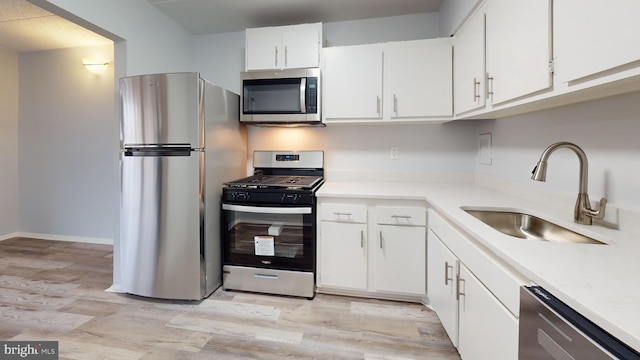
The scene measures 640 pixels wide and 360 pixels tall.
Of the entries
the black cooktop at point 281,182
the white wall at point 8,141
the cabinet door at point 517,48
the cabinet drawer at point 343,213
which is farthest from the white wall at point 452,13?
the white wall at point 8,141

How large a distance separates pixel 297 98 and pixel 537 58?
1.67m

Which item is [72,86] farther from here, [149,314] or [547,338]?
[547,338]

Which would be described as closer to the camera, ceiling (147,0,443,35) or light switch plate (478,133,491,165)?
light switch plate (478,133,491,165)

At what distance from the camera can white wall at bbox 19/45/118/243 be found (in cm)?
354

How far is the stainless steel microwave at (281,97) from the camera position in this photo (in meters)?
2.39

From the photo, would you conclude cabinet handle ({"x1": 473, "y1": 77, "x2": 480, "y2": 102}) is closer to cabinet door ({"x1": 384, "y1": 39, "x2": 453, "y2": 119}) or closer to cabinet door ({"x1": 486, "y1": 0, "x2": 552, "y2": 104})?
cabinet door ({"x1": 486, "y1": 0, "x2": 552, "y2": 104})

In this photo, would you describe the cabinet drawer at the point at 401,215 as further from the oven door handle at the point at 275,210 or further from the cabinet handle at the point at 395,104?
the cabinet handle at the point at 395,104

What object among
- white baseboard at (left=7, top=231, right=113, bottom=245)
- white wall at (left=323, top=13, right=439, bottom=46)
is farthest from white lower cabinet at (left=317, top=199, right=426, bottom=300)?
white baseboard at (left=7, top=231, right=113, bottom=245)

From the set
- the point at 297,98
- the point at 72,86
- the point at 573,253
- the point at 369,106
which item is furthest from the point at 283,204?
the point at 72,86

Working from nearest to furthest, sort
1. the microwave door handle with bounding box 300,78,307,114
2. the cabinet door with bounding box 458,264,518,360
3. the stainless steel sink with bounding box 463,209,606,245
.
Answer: the cabinet door with bounding box 458,264,518,360, the stainless steel sink with bounding box 463,209,606,245, the microwave door handle with bounding box 300,78,307,114

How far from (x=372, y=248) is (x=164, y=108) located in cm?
186

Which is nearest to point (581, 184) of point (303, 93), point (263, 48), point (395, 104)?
point (395, 104)

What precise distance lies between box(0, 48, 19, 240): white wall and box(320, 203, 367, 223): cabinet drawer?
439cm

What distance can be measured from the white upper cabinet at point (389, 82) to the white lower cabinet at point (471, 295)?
0.92 m
